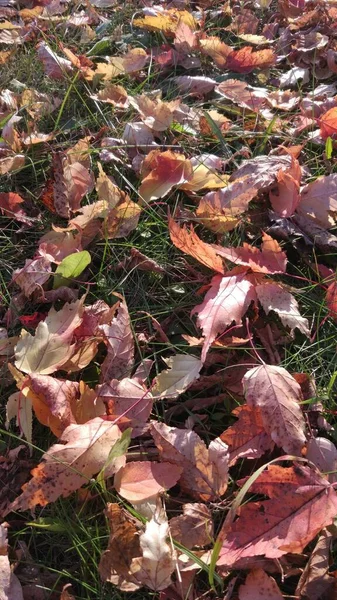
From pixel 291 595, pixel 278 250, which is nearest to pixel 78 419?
pixel 291 595

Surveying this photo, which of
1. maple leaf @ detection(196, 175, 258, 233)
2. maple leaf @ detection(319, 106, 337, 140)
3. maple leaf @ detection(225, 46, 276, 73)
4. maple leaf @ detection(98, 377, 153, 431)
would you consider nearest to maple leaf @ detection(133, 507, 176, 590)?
maple leaf @ detection(98, 377, 153, 431)

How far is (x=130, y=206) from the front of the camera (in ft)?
4.69

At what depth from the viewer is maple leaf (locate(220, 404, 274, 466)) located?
103cm

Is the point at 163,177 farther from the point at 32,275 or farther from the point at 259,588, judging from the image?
the point at 259,588

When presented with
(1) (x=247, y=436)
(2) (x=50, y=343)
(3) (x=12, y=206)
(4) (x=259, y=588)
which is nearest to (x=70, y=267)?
(2) (x=50, y=343)

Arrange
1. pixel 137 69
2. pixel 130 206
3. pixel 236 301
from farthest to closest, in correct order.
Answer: pixel 137 69 < pixel 130 206 < pixel 236 301

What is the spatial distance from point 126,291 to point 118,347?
216 mm

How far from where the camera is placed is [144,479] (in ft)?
3.31

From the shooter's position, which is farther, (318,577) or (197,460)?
(197,460)

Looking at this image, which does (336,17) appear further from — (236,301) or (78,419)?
(78,419)

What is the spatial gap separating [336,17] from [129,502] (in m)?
2.03

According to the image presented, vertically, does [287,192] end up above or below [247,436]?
A: above

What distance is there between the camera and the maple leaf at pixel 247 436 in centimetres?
103

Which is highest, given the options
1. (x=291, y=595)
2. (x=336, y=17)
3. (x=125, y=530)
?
(x=336, y=17)
